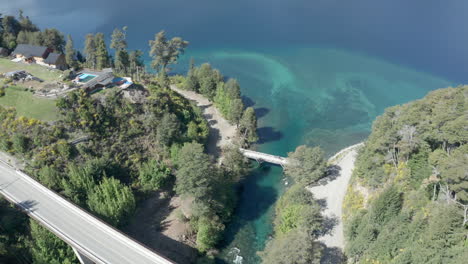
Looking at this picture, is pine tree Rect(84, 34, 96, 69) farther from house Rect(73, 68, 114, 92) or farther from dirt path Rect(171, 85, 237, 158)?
dirt path Rect(171, 85, 237, 158)

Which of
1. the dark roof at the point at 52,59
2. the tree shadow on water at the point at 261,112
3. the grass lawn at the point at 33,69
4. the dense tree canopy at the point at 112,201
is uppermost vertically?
the dark roof at the point at 52,59

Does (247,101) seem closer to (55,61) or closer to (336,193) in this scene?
(336,193)

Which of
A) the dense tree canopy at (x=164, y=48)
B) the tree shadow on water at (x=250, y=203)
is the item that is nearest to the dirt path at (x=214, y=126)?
the dense tree canopy at (x=164, y=48)

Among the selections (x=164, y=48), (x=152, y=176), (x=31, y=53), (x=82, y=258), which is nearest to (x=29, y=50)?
(x=31, y=53)

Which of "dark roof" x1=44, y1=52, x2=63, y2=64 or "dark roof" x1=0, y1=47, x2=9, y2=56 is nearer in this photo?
"dark roof" x1=44, y1=52, x2=63, y2=64

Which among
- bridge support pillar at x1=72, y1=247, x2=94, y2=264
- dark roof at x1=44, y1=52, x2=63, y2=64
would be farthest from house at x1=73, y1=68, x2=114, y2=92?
bridge support pillar at x1=72, y1=247, x2=94, y2=264

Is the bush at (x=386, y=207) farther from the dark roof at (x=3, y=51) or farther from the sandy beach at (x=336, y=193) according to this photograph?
the dark roof at (x=3, y=51)
